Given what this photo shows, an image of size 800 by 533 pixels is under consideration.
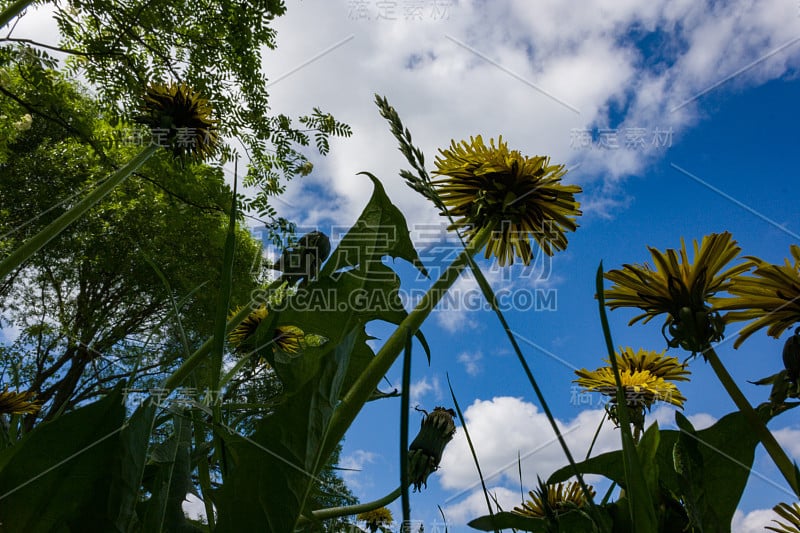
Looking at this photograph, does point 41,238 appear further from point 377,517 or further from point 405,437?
point 377,517

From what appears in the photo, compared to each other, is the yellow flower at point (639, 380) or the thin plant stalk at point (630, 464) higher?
the yellow flower at point (639, 380)

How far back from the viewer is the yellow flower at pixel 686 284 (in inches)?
17.2

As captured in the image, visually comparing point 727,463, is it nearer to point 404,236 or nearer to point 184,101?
point 404,236

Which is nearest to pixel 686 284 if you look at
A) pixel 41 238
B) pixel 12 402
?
pixel 41 238

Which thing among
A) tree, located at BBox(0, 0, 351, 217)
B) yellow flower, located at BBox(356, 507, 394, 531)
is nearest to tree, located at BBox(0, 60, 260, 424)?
tree, located at BBox(0, 0, 351, 217)

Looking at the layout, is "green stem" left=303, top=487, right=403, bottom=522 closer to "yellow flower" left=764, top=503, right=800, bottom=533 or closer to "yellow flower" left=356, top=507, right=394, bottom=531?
"yellow flower" left=764, top=503, right=800, bottom=533

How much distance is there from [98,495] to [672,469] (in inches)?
17.1

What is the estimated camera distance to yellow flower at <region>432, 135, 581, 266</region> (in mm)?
815

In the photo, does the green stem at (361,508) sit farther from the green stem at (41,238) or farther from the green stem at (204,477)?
the green stem at (41,238)

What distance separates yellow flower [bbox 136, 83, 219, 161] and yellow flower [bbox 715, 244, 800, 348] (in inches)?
50.7

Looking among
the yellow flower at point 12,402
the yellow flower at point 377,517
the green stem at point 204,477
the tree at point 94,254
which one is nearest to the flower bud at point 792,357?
the green stem at point 204,477

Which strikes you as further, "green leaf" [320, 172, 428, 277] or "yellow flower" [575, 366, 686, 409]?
Answer: "yellow flower" [575, 366, 686, 409]

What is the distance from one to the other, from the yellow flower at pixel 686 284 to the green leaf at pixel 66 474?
0.44 meters

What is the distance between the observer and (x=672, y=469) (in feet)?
1.38
